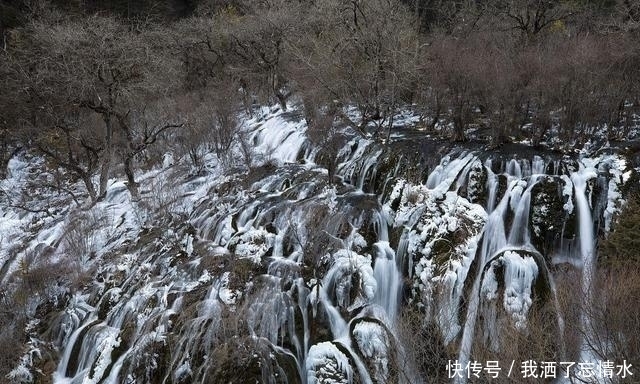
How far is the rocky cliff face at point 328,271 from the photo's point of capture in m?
8.21

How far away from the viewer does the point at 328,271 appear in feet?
33.3

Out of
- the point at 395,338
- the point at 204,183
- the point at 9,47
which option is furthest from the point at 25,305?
the point at 9,47

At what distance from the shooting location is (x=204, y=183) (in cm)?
1622

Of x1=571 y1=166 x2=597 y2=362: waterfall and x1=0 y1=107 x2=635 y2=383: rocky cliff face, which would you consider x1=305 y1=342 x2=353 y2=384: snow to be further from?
x1=571 y1=166 x2=597 y2=362: waterfall

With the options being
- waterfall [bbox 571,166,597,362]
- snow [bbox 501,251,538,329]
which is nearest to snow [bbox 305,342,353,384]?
snow [bbox 501,251,538,329]

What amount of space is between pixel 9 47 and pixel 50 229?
15.4 metres

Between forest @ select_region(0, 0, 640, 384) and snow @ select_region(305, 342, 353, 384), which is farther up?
forest @ select_region(0, 0, 640, 384)

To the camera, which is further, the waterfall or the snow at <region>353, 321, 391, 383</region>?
the snow at <region>353, 321, 391, 383</region>

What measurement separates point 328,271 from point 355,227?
1.66 meters

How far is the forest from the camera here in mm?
8055

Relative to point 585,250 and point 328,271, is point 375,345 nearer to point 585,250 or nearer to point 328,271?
point 328,271

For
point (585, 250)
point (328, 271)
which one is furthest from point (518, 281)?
point (328, 271)

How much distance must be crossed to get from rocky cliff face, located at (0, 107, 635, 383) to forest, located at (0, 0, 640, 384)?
0.05 m

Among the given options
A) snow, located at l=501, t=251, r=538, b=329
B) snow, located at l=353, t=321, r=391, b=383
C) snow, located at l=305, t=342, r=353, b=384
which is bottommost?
snow, located at l=305, t=342, r=353, b=384
